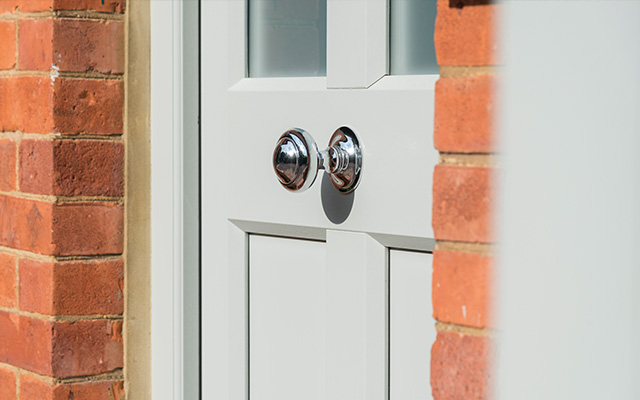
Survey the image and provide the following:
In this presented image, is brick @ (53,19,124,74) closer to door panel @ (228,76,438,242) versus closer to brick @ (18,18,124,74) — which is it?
brick @ (18,18,124,74)

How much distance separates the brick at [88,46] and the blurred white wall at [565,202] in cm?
90

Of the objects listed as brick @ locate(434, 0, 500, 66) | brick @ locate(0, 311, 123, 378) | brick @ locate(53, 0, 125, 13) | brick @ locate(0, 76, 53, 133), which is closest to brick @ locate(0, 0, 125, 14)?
brick @ locate(53, 0, 125, 13)

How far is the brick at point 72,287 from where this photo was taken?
4.91 ft

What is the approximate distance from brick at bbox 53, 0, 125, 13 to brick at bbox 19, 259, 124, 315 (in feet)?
1.46

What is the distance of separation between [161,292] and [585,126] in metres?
0.96

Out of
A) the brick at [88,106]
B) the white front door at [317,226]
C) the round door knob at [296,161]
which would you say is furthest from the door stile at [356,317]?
the brick at [88,106]

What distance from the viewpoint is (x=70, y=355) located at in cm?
152

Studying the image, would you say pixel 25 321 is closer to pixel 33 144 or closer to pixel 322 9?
pixel 33 144

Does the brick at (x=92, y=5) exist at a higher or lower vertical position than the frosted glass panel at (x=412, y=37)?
higher

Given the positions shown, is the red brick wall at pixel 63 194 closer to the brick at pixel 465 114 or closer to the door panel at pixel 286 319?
the door panel at pixel 286 319

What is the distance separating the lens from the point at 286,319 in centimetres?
142

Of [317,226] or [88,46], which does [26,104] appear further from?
[317,226]

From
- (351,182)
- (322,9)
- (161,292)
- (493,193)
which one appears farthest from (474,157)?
(161,292)

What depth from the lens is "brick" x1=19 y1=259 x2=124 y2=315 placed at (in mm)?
1498
